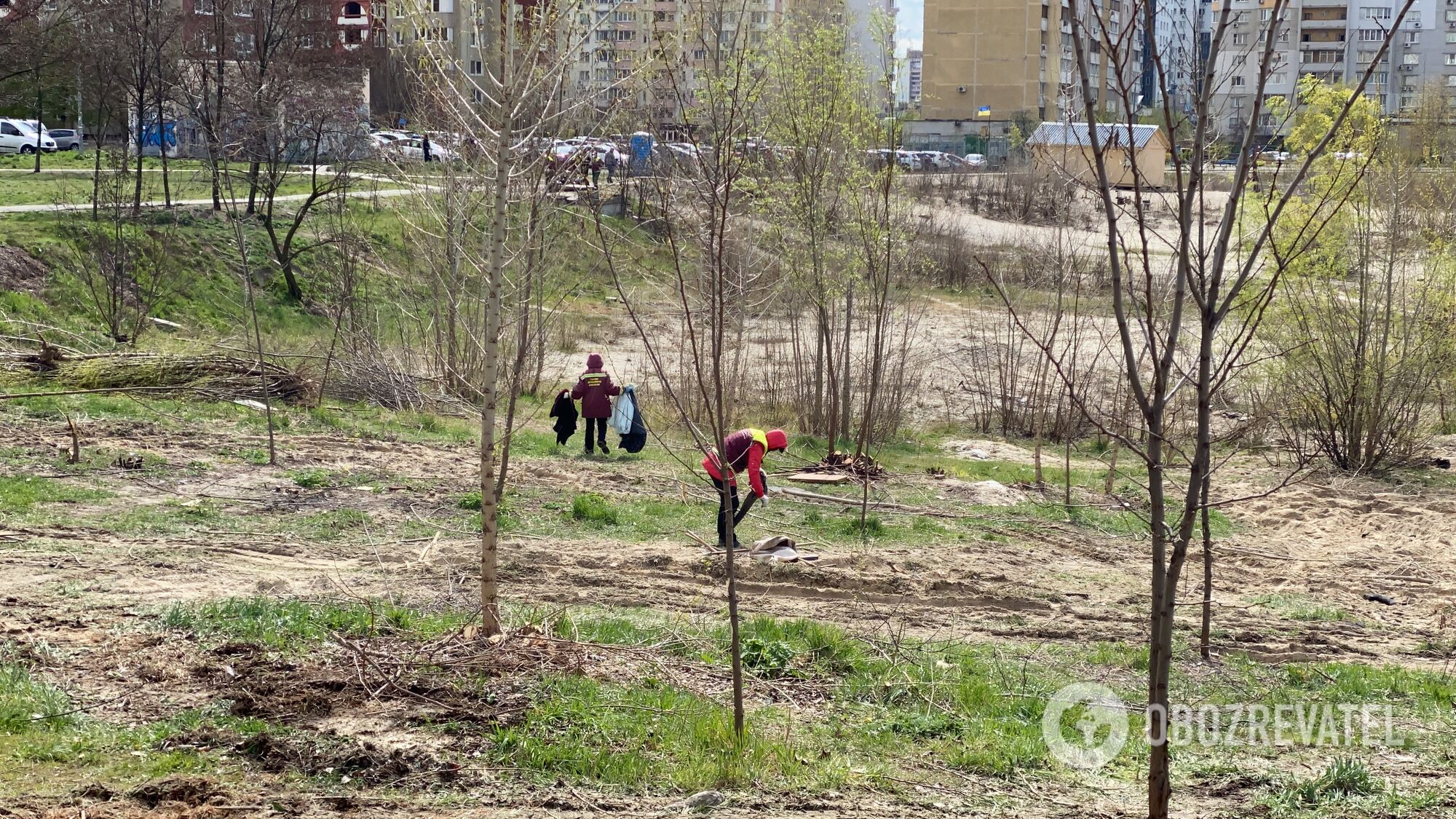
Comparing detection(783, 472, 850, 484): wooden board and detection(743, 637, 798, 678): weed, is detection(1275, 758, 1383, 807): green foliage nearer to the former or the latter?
detection(743, 637, 798, 678): weed

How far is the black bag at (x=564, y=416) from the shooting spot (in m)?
16.6

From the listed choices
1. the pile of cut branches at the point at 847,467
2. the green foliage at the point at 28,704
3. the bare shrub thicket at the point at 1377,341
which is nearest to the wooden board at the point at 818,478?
the pile of cut branches at the point at 847,467

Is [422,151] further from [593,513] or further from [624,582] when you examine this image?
[624,582]

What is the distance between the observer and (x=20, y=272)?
77.4 ft

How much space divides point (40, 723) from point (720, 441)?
3107 millimetres

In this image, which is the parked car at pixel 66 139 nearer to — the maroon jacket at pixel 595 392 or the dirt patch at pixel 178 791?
the maroon jacket at pixel 595 392

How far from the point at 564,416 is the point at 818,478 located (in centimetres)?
355

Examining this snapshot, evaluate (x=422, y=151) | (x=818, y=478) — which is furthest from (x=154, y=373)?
(x=422, y=151)

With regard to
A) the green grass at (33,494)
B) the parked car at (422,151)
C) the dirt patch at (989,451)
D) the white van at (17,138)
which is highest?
the white van at (17,138)

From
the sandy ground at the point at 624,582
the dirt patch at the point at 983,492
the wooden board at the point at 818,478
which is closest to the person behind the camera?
the sandy ground at the point at 624,582

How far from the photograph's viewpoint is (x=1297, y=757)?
612 centimetres

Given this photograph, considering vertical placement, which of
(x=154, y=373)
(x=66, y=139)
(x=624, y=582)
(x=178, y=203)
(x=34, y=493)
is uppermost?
(x=66, y=139)

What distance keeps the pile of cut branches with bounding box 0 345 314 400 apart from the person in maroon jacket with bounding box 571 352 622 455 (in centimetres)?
429

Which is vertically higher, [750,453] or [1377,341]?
[1377,341]
